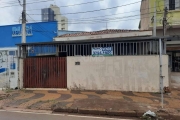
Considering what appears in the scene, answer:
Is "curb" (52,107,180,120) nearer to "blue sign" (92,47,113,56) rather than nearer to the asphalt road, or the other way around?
the asphalt road

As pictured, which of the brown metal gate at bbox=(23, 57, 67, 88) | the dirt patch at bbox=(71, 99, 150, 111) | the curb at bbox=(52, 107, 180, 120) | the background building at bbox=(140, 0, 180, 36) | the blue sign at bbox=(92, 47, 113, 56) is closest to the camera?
the curb at bbox=(52, 107, 180, 120)

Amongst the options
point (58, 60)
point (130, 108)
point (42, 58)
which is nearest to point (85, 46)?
point (58, 60)

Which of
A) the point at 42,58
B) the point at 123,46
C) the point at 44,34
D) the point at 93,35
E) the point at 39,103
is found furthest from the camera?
the point at 44,34

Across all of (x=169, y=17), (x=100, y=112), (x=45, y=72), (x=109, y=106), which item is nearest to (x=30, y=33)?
(x=45, y=72)

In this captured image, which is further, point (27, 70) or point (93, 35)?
point (93, 35)

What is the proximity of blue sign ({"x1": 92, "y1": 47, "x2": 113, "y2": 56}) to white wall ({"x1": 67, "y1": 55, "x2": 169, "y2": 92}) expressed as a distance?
0.27 meters

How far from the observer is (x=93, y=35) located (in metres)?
15.2

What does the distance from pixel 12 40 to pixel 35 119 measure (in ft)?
67.8

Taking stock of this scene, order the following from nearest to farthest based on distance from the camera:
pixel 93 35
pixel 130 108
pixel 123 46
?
pixel 130 108 → pixel 123 46 → pixel 93 35

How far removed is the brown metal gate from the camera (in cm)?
1176

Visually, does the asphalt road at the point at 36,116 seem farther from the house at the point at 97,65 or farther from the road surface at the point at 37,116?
the house at the point at 97,65

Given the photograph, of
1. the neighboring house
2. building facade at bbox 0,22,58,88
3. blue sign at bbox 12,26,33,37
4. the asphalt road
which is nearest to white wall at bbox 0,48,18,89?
the asphalt road

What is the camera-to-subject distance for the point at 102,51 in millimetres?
11320

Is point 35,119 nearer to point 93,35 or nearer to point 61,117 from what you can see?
point 61,117
